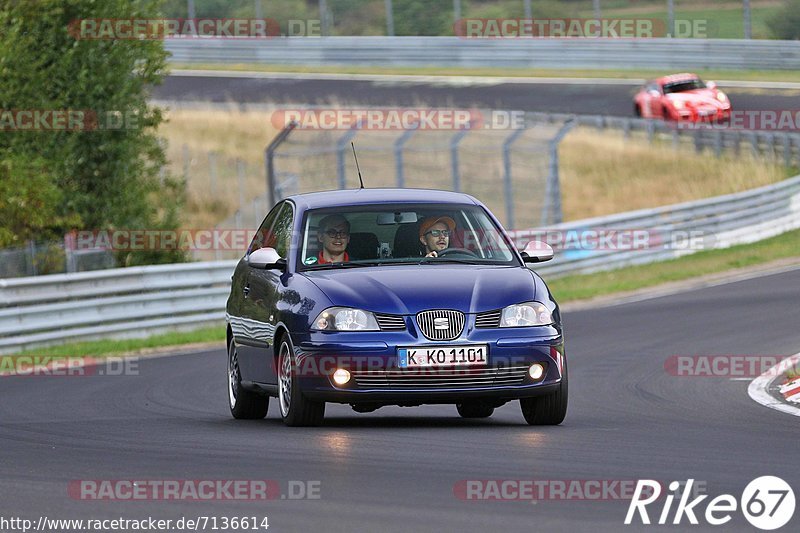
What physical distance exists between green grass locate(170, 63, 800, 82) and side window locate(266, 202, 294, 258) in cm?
3524

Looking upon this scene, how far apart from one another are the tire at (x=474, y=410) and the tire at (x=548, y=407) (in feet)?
3.58

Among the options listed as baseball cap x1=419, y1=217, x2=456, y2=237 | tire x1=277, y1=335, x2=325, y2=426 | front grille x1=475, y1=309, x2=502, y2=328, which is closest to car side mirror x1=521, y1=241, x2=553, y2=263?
baseball cap x1=419, y1=217, x2=456, y2=237

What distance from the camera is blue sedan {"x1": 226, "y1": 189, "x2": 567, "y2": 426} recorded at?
979 cm

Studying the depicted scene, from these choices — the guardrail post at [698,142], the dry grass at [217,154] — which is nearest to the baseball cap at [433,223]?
the dry grass at [217,154]

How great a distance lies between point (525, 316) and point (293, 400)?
5.05 feet

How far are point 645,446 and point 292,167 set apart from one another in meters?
33.8

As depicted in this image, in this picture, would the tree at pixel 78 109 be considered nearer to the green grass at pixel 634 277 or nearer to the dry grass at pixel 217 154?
the green grass at pixel 634 277

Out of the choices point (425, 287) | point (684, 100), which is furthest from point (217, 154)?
point (425, 287)

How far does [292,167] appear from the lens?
42406mm

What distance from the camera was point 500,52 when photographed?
50031mm

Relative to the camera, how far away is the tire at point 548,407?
10.2m

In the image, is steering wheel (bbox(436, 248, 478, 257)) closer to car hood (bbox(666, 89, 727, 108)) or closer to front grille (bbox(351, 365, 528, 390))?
front grille (bbox(351, 365, 528, 390))

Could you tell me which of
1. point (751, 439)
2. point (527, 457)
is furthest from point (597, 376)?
point (527, 457)

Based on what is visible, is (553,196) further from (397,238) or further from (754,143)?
(397,238)
